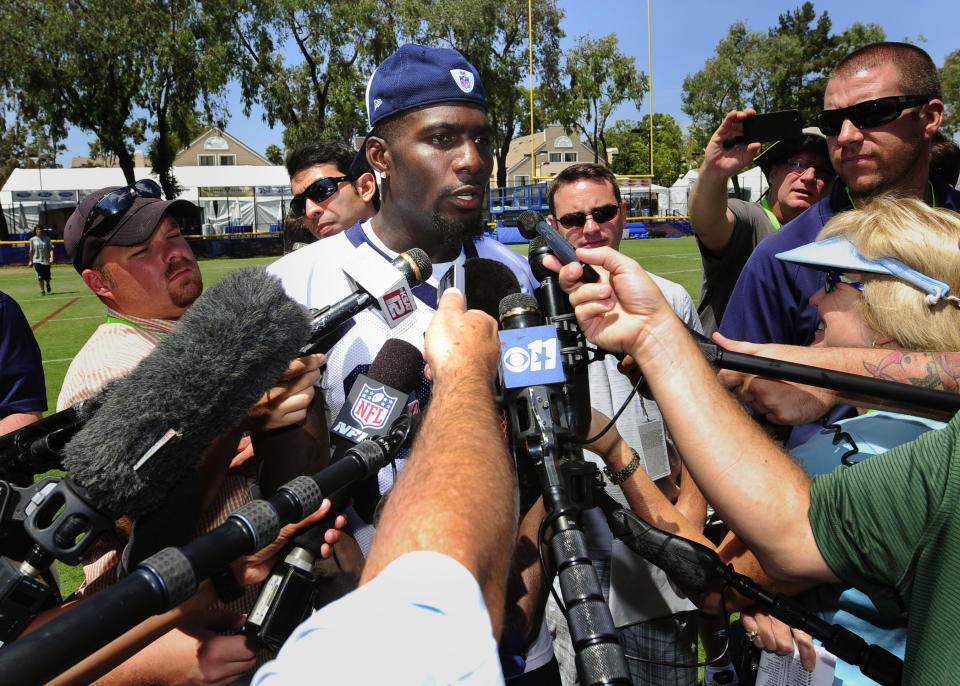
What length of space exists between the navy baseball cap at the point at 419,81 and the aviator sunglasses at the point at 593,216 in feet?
4.78

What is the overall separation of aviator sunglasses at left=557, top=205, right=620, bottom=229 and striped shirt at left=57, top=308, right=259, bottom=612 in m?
2.33

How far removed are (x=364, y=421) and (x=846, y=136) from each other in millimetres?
2427

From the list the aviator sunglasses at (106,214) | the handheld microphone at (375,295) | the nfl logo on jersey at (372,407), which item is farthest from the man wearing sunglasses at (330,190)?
the nfl logo on jersey at (372,407)

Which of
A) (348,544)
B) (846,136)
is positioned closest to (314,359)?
(348,544)

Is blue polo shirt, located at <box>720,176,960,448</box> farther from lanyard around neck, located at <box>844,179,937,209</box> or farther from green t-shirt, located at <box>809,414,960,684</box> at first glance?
green t-shirt, located at <box>809,414,960,684</box>

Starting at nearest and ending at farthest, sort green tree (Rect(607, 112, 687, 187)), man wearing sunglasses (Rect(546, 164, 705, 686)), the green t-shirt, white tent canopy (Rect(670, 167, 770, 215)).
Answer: the green t-shirt → man wearing sunglasses (Rect(546, 164, 705, 686)) → white tent canopy (Rect(670, 167, 770, 215)) → green tree (Rect(607, 112, 687, 187))

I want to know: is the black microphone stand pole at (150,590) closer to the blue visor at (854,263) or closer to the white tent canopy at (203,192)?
the blue visor at (854,263)

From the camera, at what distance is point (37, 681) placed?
763mm

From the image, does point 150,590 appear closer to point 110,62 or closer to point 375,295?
point 375,295

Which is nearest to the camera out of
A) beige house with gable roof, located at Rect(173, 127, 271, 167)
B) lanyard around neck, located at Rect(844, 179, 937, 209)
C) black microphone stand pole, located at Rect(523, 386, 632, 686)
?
black microphone stand pole, located at Rect(523, 386, 632, 686)

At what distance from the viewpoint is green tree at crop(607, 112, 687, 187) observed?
6081 centimetres

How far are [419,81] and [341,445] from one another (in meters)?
1.36

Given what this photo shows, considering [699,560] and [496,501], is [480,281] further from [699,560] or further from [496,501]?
[496,501]

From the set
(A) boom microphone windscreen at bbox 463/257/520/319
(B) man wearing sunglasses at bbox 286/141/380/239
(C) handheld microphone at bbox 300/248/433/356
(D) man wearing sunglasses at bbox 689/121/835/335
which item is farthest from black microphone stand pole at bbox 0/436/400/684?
(B) man wearing sunglasses at bbox 286/141/380/239
